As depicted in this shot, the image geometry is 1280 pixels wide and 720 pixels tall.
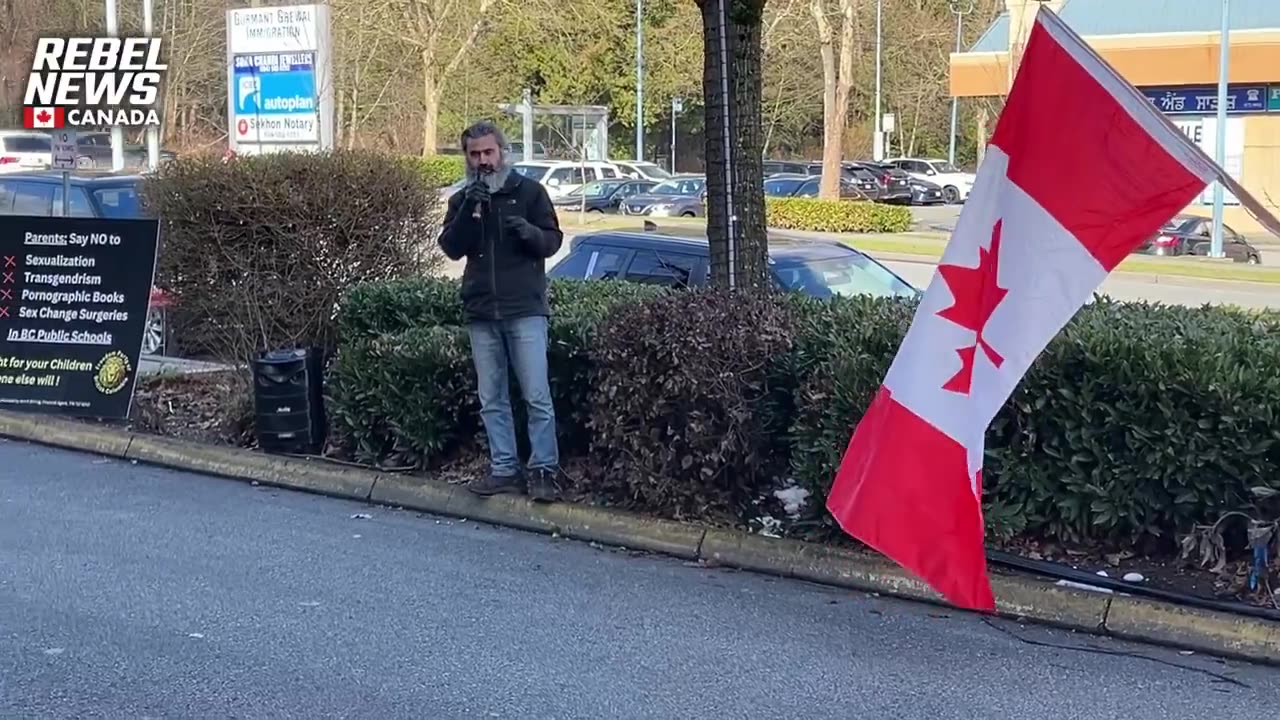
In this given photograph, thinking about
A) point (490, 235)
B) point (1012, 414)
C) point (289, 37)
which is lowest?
point (1012, 414)

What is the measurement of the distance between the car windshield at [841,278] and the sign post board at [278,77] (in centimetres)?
1079

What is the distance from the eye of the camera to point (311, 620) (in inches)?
246

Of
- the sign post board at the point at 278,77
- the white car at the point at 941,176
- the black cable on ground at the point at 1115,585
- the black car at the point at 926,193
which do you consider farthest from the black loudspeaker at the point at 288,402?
the white car at the point at 941,176

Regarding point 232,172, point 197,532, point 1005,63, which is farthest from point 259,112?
point 1005,63

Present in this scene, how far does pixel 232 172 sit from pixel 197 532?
415 centimetres

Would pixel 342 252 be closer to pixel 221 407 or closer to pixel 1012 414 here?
pixel 221 407

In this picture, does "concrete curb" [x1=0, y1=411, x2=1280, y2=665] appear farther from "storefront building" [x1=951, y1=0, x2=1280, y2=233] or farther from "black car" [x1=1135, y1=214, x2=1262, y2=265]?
"storefront building" [x1=951, y1=0, x2=1280, y2=233]

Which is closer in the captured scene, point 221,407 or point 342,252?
point 221,407

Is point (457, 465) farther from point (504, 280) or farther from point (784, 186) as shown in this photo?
point (784, 186)

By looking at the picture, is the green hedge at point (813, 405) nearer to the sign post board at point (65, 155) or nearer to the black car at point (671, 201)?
the sign post board at point (65, 155)

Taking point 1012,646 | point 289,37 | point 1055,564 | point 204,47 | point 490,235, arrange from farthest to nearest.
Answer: point 204,47 → point 289,37 → point 490,235 → point 1055,564 → point 1012,646

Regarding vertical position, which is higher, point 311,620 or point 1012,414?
point 1012,414

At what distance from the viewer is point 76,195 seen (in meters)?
14.6

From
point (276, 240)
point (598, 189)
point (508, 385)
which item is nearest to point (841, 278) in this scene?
point (508, 385)
